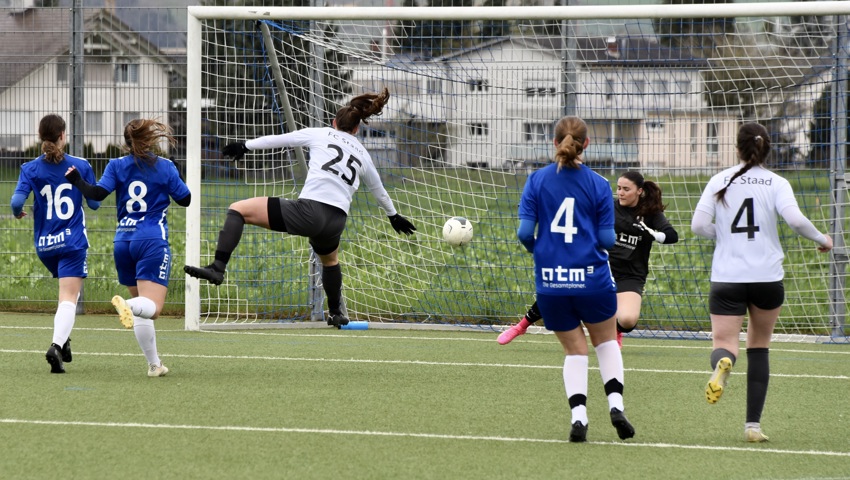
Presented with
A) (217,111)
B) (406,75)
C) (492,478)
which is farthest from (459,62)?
(492,478)

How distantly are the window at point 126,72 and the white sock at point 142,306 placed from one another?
5419mm

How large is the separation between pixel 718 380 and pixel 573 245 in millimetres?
1082

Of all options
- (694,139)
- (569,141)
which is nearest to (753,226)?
(569,141)

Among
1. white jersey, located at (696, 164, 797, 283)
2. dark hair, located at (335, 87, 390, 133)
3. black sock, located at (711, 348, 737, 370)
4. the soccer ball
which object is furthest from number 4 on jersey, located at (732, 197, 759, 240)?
the soccer ball

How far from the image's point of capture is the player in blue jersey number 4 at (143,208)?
313 inches

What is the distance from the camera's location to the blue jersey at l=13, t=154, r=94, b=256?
8.40 m

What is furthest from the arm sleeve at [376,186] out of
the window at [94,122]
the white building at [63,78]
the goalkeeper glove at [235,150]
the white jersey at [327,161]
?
the window at [94,122]

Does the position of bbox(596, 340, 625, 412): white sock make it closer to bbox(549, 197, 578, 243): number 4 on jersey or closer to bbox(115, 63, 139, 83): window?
bbox(549, 197, 578, 243): number 4 on jersey

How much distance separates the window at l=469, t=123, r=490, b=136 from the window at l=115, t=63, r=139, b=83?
3.87 metres

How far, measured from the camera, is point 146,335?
8.01 metres

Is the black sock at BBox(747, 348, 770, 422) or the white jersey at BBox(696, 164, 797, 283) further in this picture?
the black sock at BBox(747, 348, 770, 422)

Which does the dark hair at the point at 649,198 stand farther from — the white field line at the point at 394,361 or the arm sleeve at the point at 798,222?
the arm sleeve at the point at 798,222

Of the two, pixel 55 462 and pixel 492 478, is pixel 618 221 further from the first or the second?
pixel 55 462

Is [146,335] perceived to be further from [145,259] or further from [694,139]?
[694,139]
